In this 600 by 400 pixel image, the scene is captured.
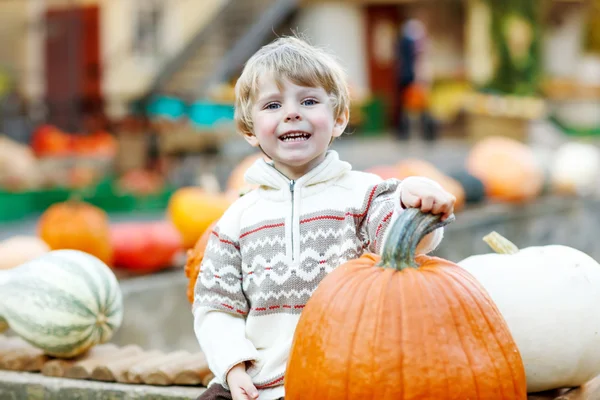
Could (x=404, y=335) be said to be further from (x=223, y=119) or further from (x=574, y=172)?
(x=223, y=119)

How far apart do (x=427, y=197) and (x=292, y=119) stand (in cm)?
51

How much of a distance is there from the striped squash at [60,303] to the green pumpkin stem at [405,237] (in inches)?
58.0

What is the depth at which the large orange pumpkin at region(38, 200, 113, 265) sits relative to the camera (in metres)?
5.35

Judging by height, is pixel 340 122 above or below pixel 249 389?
above

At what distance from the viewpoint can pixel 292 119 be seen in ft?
7.92

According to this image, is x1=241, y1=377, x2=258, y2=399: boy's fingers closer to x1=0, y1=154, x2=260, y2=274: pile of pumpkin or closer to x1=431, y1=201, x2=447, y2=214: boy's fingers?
x1=431, y1=201, x2=447, y2=214: boy's fingers

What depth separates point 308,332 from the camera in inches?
82.4

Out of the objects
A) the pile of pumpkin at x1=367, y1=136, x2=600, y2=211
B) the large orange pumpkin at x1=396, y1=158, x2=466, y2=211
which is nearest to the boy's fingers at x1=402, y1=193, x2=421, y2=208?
the pile of pumpkin at x1=367, y1=136, x2=600, y2=211

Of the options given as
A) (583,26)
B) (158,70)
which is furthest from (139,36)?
(583,26)

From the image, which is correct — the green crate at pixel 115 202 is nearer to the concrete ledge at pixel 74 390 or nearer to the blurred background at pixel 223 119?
the blurred background at pixel 223 119

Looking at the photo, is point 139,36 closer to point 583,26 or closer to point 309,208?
point 583,26

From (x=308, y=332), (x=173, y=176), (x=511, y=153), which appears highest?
(x=308, y=332)

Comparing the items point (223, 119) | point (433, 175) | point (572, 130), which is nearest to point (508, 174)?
point (433, 175)

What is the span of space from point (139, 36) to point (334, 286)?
751 inches
